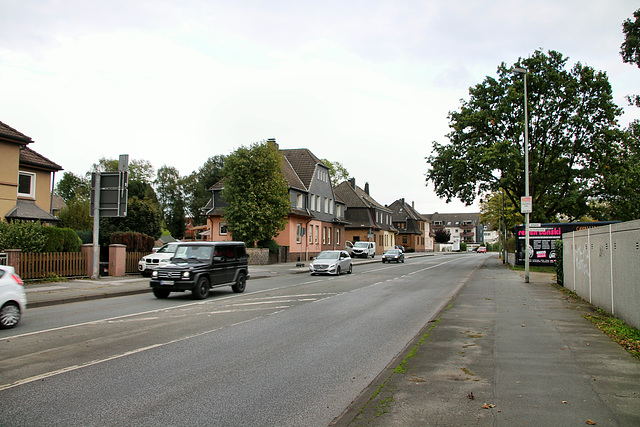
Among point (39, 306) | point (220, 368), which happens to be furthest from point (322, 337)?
point (39, 306)

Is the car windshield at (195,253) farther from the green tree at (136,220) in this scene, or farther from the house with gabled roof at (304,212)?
the green tree at (136,220)

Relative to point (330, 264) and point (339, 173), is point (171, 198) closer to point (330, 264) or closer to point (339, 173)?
point (339, 173)

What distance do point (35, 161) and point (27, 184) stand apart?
147 cm

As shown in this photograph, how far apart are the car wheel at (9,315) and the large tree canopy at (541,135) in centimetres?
2813

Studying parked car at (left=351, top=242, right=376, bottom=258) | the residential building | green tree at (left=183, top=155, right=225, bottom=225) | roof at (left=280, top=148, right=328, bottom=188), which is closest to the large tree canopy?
roof at (left=280, top=148, right=328, bottom=188)

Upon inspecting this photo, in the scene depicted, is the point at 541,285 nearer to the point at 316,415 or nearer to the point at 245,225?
the point at 316,415

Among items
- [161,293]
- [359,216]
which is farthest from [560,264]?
[359,216]

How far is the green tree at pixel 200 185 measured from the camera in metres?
78.6

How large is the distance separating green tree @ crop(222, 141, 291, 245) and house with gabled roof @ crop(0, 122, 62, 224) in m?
11.4

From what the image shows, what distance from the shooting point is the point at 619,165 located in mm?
33438

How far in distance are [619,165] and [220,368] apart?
34.9m

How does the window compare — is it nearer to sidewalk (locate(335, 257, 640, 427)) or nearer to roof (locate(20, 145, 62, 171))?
roof (locate(20, 145, 62, 171))

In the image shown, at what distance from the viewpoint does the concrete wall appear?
909 centimetres

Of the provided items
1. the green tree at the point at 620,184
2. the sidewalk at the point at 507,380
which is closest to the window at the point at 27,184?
the sidewalk at the point at 507,380
